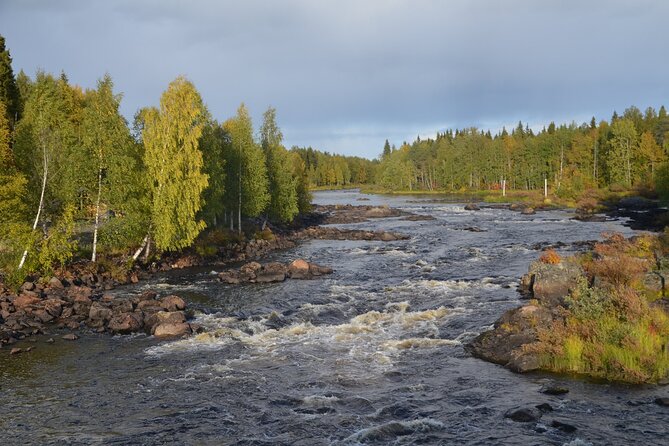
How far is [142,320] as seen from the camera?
29109mm

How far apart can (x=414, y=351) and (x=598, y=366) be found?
7.65 m

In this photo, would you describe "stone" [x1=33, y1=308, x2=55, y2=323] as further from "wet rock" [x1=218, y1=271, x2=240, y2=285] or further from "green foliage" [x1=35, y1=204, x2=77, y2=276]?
"wet rock" [x1=218, y1=271, x2=240, y2=285]

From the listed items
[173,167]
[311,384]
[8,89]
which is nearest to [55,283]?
[173,167]

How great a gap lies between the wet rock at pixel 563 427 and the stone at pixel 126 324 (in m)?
21.3

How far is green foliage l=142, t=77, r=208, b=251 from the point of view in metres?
44.0

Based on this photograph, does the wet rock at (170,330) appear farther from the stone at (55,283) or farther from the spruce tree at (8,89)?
the spruce tree at (8,89)

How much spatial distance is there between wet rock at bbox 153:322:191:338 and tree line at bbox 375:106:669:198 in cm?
8259

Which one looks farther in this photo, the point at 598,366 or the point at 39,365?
the point at 39,365

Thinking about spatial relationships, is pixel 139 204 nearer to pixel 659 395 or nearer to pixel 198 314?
pixel 198 314

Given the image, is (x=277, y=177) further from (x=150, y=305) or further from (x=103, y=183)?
(x=150, y=305)

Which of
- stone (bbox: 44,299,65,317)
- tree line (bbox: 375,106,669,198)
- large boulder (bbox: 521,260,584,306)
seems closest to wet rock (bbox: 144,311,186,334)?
stone (bbox: 44,299,65,317)

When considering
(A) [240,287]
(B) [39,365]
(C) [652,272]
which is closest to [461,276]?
(C) [652,272]

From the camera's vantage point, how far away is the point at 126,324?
92.8ft

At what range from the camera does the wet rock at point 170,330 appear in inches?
1074
